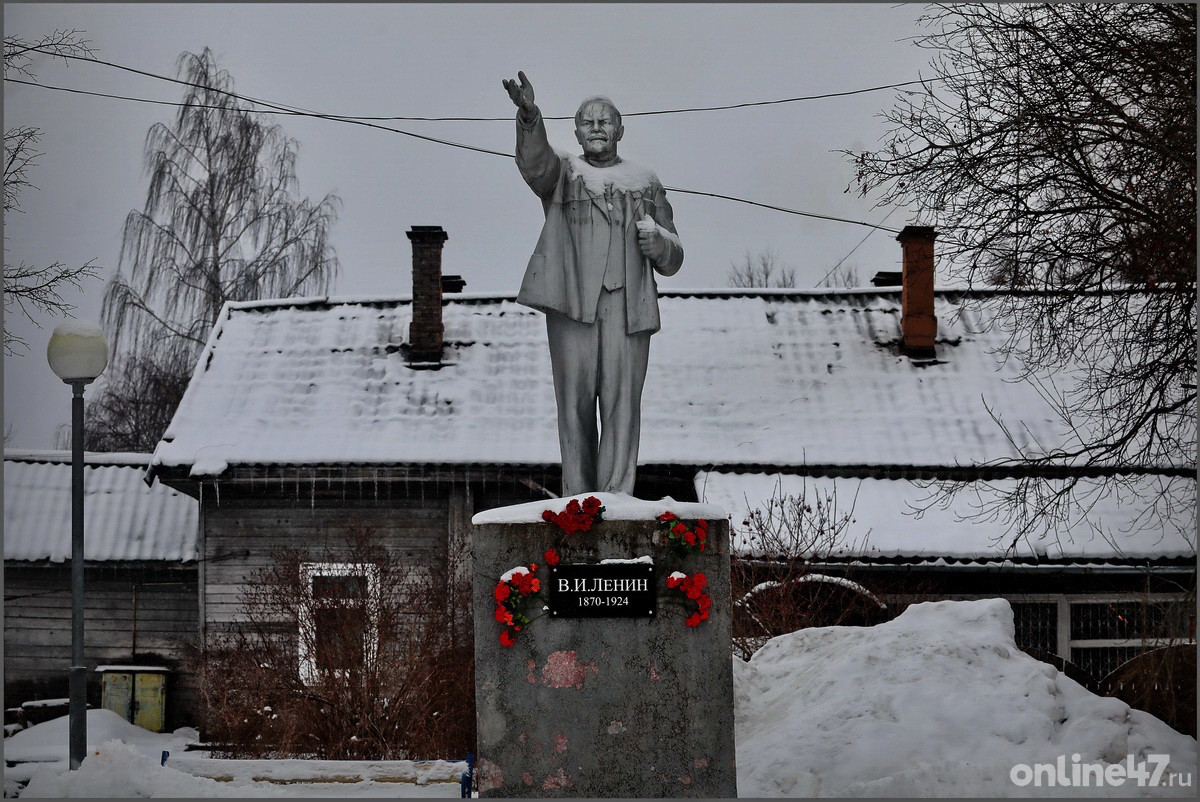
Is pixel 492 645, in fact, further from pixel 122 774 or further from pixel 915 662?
pixel 915 662

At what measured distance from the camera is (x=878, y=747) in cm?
667

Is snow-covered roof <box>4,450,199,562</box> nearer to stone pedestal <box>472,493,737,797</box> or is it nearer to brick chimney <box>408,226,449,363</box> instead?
brick chimney <box>408,226,449,363</box>

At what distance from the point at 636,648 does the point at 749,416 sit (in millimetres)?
10397

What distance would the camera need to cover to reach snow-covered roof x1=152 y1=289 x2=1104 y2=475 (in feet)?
50.7

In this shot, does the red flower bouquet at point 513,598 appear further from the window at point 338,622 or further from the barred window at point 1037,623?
the barred window at point 1037,623

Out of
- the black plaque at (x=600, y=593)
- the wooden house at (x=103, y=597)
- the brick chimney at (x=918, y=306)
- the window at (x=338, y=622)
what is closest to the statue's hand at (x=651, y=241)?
the black plaque at (x=600, y=593)

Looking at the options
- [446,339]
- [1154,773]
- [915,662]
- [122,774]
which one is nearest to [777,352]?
[446,339]

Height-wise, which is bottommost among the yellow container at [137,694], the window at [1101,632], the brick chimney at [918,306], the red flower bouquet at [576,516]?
the yellow container at [137,694]

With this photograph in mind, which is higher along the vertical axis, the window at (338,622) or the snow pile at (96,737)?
the window at (338,622)

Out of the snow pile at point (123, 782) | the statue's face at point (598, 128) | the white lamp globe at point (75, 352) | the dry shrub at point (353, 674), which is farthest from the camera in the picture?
the dry shrub at point (353, 674)

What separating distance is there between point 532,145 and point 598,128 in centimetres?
45

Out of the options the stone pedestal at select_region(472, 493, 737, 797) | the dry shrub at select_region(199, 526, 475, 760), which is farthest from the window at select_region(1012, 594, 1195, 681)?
the stone pedestal at select_region(472, 493, 737, 797)

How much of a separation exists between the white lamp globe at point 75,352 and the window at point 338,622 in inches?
116

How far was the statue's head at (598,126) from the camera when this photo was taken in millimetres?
6480
